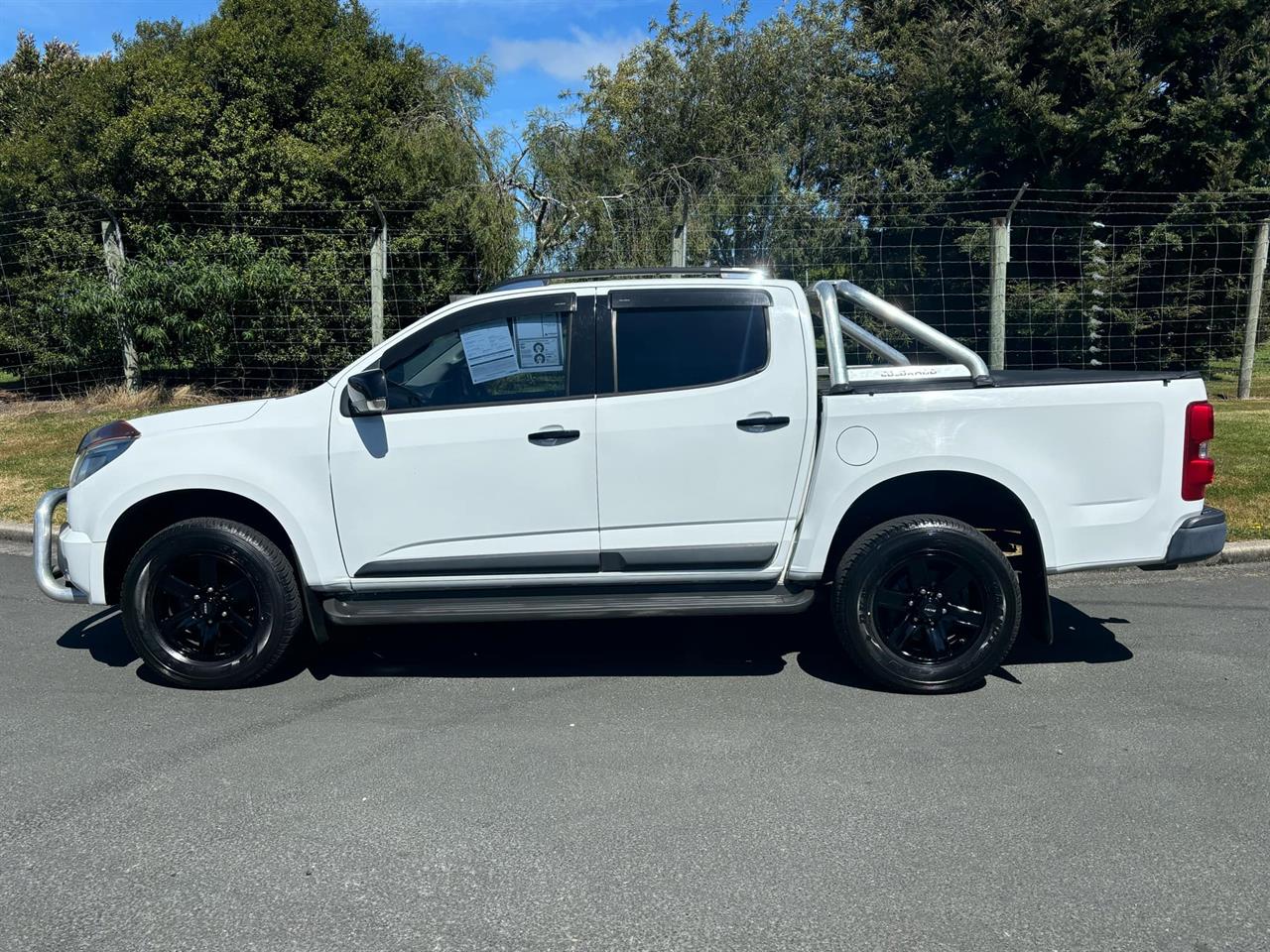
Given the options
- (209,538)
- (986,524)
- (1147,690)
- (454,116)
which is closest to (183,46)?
(454,116)

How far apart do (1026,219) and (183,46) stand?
14.3 metres

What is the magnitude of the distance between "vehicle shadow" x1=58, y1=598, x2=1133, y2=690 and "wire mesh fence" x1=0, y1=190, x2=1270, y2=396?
816 centimetres

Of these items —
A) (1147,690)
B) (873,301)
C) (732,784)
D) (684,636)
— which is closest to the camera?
(732,784)

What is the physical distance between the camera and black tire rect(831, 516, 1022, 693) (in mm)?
4785

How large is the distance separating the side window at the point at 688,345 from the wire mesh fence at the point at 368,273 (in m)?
8.62

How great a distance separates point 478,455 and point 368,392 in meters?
0.58

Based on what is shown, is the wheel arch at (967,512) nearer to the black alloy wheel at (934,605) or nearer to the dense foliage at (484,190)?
the black alloy wheel at (934,605)

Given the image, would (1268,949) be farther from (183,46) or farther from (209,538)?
(183,46)

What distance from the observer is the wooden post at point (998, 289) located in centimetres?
1093

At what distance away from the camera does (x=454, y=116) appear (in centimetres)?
1669

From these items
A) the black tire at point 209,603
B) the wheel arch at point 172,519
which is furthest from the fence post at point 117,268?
the black tire at point 209,603

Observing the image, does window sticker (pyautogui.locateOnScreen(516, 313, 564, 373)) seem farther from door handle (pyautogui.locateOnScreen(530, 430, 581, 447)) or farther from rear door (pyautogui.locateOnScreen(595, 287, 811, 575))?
door handle (pyautogui.locateOnScreen(530, 430, 581, 447))

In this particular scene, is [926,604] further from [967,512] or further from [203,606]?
[203,606]

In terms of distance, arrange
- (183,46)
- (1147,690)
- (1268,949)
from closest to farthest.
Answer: (1268,949) < (1147,690) < (183,46)
